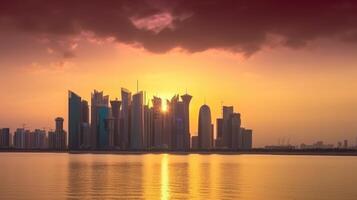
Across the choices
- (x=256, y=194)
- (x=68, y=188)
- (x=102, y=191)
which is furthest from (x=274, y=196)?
(x=68, y=188)

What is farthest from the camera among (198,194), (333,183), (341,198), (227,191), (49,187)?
(333,183)

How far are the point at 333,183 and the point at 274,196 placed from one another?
27.8 meters

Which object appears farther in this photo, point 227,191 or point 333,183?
point 333,183

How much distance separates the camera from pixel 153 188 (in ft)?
278

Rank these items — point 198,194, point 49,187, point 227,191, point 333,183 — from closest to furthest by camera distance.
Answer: point 198,194 < point 227,191 < point 49,187 < point 333,183

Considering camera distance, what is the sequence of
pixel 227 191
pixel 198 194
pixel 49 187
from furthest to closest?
1. pixel 49 187
2. pixel 227 191
3. pixel 198 194

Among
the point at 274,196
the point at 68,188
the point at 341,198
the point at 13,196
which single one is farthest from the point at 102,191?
the point at 341,198

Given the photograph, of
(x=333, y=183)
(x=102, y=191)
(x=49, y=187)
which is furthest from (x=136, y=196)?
(x=333, y=183)

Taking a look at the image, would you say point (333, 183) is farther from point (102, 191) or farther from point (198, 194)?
point (102, 191)

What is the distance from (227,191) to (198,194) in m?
6.87

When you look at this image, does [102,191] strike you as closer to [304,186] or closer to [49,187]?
[49,187]

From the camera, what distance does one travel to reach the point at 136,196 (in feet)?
237

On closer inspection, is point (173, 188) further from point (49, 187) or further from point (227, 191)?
point (49, 187)

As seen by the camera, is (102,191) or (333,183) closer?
(102,191)
